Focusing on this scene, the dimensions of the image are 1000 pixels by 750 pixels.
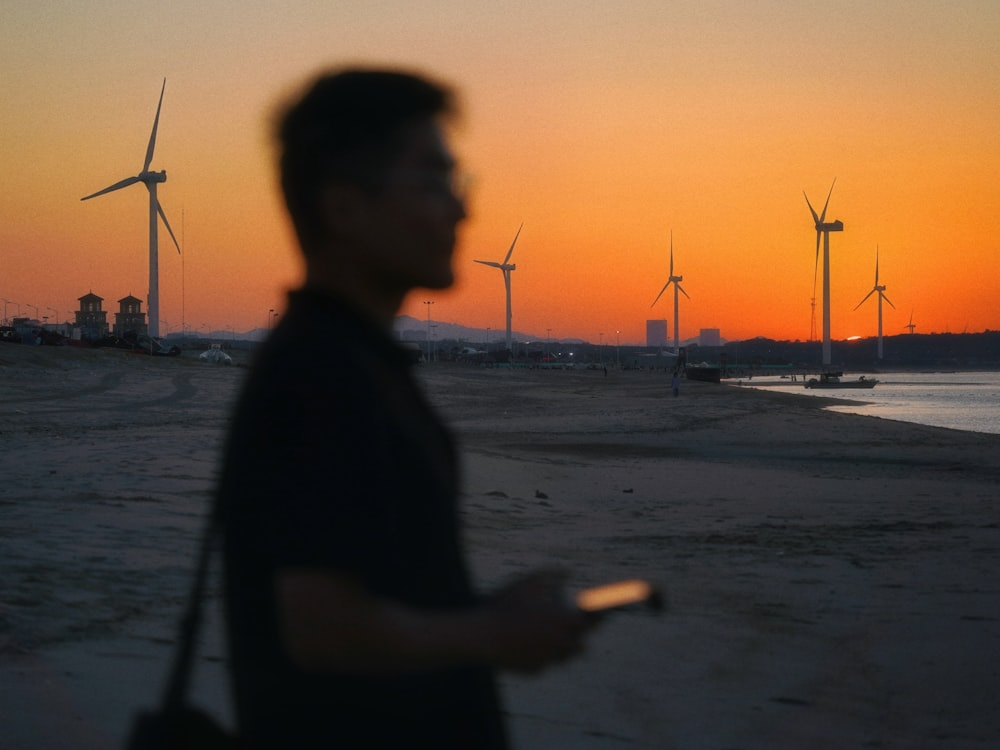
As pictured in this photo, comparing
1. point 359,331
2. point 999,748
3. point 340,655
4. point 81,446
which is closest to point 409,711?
point 340,655

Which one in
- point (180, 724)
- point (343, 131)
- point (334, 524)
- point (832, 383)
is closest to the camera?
point (334, 524)

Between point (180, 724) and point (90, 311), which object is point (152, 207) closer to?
point (180, 724)

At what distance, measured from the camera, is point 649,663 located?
18.0ft

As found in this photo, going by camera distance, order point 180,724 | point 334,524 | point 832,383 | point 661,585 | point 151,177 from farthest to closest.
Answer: point 832,383 < point 151,177 < point 661,585 < point 180,724 < point 334,524

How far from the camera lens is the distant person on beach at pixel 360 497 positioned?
1394 millimetres

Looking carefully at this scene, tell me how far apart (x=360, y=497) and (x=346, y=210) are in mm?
441

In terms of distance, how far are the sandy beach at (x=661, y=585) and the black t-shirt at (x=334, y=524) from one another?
284 cm

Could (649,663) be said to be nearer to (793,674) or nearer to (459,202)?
(793,674)

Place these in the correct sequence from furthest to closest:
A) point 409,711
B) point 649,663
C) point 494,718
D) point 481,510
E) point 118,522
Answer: point 481,510 < point 118,522 < point 649,663 < point 494,718 < point 409,711

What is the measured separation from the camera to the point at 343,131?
5.29 ft

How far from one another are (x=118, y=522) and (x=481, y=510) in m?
4.09

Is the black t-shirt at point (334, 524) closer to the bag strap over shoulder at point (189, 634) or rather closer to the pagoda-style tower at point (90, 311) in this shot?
the bag strap over shoulder at point (189, 634)

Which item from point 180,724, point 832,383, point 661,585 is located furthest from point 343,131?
point 832,383

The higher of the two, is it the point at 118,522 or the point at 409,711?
the point at 409,711
